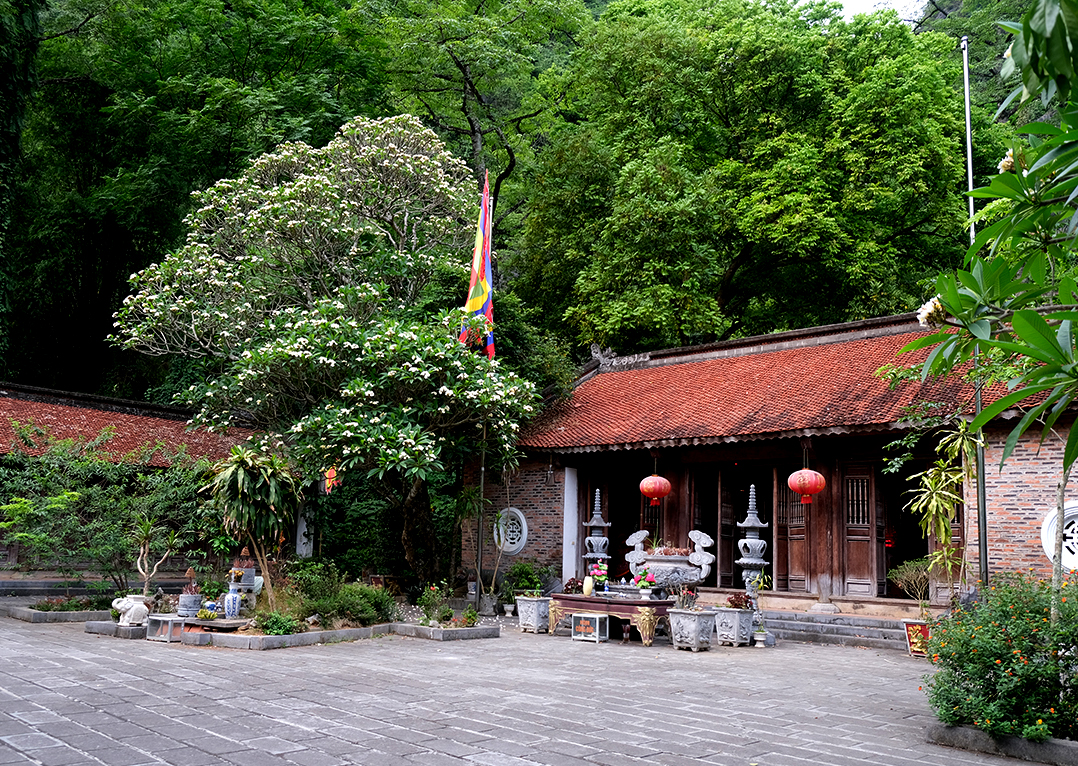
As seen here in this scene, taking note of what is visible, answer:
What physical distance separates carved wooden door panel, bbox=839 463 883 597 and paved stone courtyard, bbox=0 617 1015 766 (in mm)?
3090

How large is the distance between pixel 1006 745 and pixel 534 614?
25.0ft

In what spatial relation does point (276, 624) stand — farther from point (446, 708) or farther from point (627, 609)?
point (446, 708)

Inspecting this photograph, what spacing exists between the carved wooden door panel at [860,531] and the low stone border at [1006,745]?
7.42m

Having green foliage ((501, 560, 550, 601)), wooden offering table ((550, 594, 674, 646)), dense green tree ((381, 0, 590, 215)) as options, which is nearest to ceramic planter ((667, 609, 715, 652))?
wooden offering table ((550, 594, 674, 646))

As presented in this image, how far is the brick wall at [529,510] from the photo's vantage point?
15812 millimetres

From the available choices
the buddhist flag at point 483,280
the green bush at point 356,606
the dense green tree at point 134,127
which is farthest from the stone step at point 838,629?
the dense green tree at point 134,127

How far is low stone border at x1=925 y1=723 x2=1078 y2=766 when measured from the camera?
518 centimetres

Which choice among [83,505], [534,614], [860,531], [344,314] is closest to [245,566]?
[83,505]

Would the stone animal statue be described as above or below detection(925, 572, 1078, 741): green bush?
below

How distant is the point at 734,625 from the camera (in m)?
11.3

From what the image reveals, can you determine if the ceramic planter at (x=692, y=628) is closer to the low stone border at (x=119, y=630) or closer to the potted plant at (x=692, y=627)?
the potted plant at (x=692, y=627)

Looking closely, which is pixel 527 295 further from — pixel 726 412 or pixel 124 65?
pixel 124 65

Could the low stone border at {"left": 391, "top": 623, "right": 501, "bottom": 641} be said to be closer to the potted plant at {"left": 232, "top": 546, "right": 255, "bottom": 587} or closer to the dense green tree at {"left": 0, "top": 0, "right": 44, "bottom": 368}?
the potted plant at {"left": 232, "top": 546, "right": 255, "bottom": 587}

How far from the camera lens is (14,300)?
20828 millimetres
